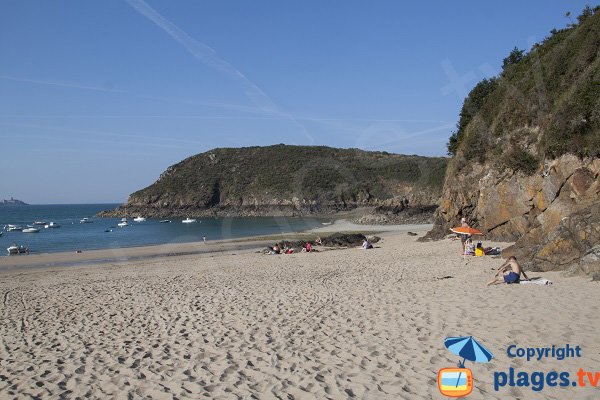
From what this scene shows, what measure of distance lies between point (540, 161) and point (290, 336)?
1407 cm

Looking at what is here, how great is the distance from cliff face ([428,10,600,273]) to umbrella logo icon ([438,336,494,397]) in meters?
6.45

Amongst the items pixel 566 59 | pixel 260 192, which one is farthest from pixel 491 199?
pixel 260 192

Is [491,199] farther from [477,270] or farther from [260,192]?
[260,192]

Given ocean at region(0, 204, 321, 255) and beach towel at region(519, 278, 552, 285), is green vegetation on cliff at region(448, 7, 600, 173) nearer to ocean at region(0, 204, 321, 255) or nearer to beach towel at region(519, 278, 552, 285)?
beach towel at region(519, 278, 552, 285)

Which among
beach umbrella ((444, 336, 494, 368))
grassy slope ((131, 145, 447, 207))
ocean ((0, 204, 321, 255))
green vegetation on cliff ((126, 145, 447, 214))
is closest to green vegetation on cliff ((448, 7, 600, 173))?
beach umbrella ((444, 336, 494, 368))

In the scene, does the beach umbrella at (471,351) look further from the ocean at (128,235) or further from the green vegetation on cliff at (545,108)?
the ocean at (128,235)

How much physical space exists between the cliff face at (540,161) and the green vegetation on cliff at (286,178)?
5462 centimetres

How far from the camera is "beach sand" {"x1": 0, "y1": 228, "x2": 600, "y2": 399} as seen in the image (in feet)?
18.1

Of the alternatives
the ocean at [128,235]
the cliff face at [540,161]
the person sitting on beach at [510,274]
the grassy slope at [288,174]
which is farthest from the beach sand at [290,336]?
the grassy slope at [288,174]

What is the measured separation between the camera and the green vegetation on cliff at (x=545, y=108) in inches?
583

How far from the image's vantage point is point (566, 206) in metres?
13.4

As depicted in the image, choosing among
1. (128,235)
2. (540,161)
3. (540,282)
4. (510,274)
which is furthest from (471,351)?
(128,235)

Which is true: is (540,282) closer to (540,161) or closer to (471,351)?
(471,351)

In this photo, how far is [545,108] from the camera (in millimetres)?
18781
